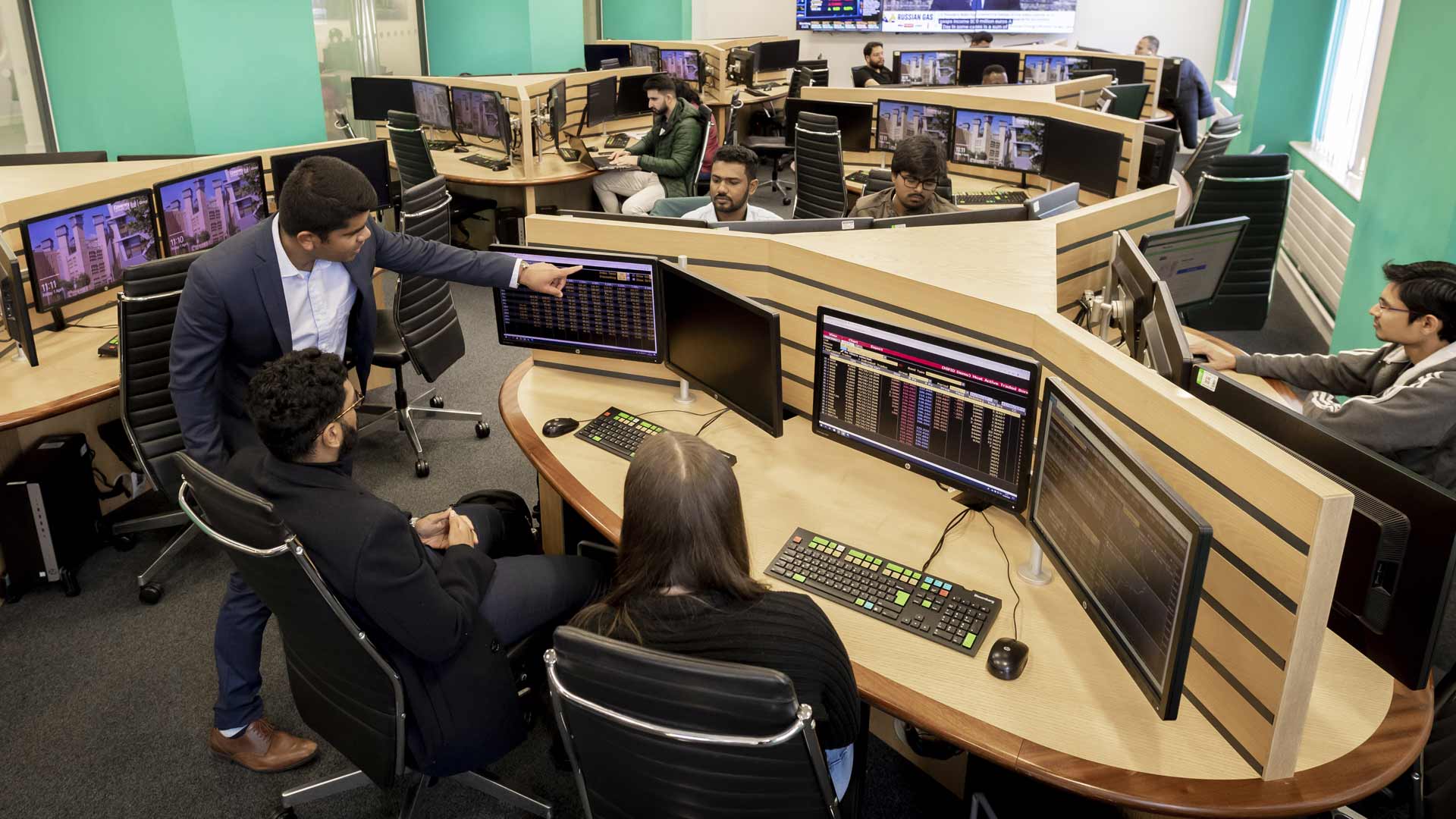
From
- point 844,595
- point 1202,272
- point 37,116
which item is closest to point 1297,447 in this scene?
point 844,595

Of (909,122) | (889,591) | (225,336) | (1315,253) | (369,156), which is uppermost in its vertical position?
(909,122)

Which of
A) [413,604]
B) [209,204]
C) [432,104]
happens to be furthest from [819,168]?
[413,604]

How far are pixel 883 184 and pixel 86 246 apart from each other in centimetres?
357

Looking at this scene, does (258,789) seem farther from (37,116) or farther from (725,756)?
(37,116)

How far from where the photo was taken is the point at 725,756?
152 centimetres

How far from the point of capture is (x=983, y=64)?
27.9 feet

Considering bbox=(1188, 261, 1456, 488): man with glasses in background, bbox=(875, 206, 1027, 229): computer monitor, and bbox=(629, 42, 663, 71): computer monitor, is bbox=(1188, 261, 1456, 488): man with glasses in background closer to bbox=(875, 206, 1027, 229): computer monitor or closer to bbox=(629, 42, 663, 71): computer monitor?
bbox=(875, 206, 1027, 229): computer monitor

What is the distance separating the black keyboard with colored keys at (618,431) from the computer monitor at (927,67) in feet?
22.7

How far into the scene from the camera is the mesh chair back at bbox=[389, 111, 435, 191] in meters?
5.94

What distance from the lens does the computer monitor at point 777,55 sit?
405 inches

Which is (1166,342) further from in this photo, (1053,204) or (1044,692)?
(1053,204)

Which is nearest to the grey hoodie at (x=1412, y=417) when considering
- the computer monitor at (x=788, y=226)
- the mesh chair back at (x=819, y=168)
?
the computer monitor at (x=788, y=226)

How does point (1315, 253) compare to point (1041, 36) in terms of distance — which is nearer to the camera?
point (1315, 253)

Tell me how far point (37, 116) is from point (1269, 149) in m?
8.32
